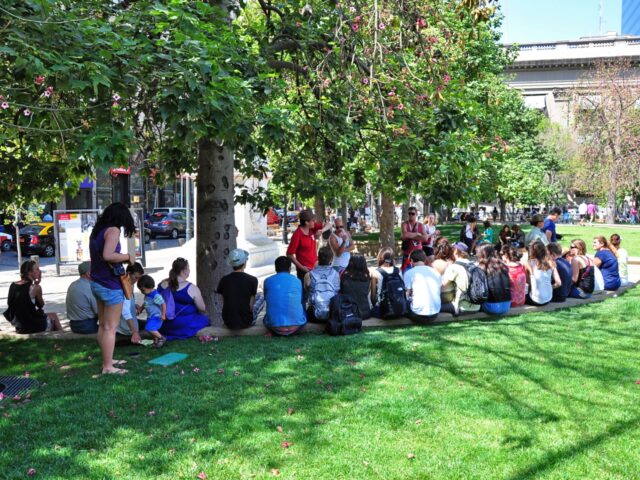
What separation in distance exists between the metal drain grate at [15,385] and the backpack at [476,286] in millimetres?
5091

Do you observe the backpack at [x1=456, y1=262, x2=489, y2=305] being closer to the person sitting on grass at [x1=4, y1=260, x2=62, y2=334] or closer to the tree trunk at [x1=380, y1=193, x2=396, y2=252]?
the person sitting on grass at [x1=4, y1=260, x2=62, y2=334]

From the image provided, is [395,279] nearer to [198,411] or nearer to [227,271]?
[227,271]

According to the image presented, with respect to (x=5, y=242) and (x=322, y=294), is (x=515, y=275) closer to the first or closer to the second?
(x=322, y=294)

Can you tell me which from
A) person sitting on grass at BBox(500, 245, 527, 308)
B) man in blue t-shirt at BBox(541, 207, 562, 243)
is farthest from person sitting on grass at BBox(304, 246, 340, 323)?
man in blue t-shirt at BBox(541, 207, 562, 243)

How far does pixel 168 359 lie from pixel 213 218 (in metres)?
2.41

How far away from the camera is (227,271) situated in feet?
28.2

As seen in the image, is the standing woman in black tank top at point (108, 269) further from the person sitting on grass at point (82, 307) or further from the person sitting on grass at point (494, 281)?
the person sitting on grass at point (494, 281)

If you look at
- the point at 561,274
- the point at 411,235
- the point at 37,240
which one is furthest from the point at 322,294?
the point at 37,240

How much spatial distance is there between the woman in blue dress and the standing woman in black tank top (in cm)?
132

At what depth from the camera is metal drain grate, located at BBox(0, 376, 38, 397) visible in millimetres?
5609

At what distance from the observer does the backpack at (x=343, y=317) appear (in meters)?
7.45

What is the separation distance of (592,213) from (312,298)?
45696 millimetres

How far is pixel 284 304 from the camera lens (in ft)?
24.5

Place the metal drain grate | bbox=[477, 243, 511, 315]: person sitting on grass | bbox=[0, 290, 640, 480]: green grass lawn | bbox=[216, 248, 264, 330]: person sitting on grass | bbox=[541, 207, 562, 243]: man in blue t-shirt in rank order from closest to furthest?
1. bbox=[0, 290, 640, 480]: green grass lawn
2. the metal drain grate
3. bbox=[216, 248, 264, 330]: person sitting on grass
4. bbox=[477, 243, 511, 315]: person sitting on grass
5. bbox=[541, 207, 562, 243]: man in blue t-shirt
